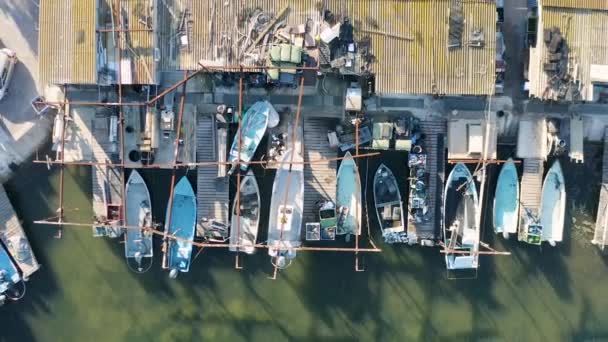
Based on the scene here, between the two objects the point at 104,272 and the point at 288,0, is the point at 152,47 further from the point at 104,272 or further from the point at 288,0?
the point at 104,272

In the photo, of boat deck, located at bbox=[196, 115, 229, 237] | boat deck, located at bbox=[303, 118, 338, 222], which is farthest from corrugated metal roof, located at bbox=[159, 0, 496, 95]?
boat deck, located at bbox=[303, 118, 338, 222]

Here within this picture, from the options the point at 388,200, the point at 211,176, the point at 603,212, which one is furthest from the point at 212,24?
the point at 603,212

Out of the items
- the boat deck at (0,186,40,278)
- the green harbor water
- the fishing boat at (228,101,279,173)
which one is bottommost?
the green harbor water

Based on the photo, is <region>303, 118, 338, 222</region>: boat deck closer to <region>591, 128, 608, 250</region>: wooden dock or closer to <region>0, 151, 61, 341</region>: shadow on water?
<region>0, 151, 61, 341</region>: shadow on water

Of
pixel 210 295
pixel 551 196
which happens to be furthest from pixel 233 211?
pixel 551 196

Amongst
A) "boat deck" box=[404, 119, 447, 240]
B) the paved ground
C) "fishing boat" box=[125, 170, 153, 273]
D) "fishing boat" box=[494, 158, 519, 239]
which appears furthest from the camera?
"fishing boat" box=[494, 158, 519, 239]

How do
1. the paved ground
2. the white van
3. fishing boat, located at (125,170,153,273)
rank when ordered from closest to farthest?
the white van → the paved ground → fishing boat, located at (125,170,153,273)
